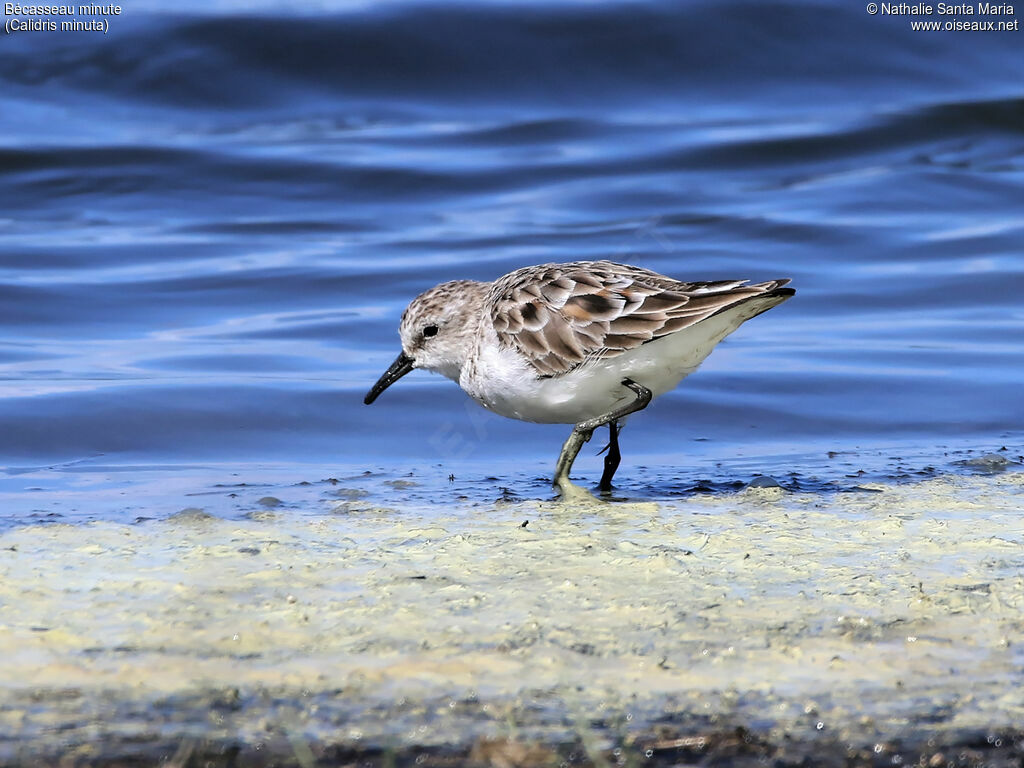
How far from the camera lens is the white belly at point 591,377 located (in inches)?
217

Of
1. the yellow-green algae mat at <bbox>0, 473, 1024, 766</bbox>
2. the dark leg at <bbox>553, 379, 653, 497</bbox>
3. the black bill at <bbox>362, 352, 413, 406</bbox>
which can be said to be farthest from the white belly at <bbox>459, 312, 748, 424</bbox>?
the black bill at <bbox>362, 352, 413, 406</bbox>

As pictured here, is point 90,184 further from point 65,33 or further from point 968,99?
point 968,99

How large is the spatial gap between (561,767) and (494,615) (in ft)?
3.31

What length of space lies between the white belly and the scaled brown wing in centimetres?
6

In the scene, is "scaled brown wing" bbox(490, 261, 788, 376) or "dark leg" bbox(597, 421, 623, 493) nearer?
"scaled brown wing" bbox(490, 261, 788, 376)

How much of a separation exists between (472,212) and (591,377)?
322 inches

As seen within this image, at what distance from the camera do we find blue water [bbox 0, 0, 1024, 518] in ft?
25.8

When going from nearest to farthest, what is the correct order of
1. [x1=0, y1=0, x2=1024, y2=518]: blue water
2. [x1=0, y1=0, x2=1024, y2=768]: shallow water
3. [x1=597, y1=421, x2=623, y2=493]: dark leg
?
[x1=0, y1=0, x2=1024, y2=768]: shallow water → [x1=597, y1=421, x2=623, y2=493]: dark leg → [x1=0, y1=0, x2=1024, y2=518]: blue water

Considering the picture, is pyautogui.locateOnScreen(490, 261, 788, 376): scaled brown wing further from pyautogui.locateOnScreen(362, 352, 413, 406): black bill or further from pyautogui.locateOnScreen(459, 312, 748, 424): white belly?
pyautogui.locateOnScreen(362, 352, 413, 406): black bill

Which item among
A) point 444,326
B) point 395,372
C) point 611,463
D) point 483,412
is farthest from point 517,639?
point 483,412

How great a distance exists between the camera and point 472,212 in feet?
44.4

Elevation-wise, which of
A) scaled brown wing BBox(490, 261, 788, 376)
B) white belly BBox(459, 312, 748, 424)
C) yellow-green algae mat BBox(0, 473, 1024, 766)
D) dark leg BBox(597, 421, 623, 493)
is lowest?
dark leg BBox(597, 421, 623, 493)

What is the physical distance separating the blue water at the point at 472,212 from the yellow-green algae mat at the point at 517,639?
2.13 metres

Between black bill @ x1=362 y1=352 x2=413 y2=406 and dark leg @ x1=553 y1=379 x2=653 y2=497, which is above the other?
black bill @ x1=362 y1=352 x2=413 y2=406
